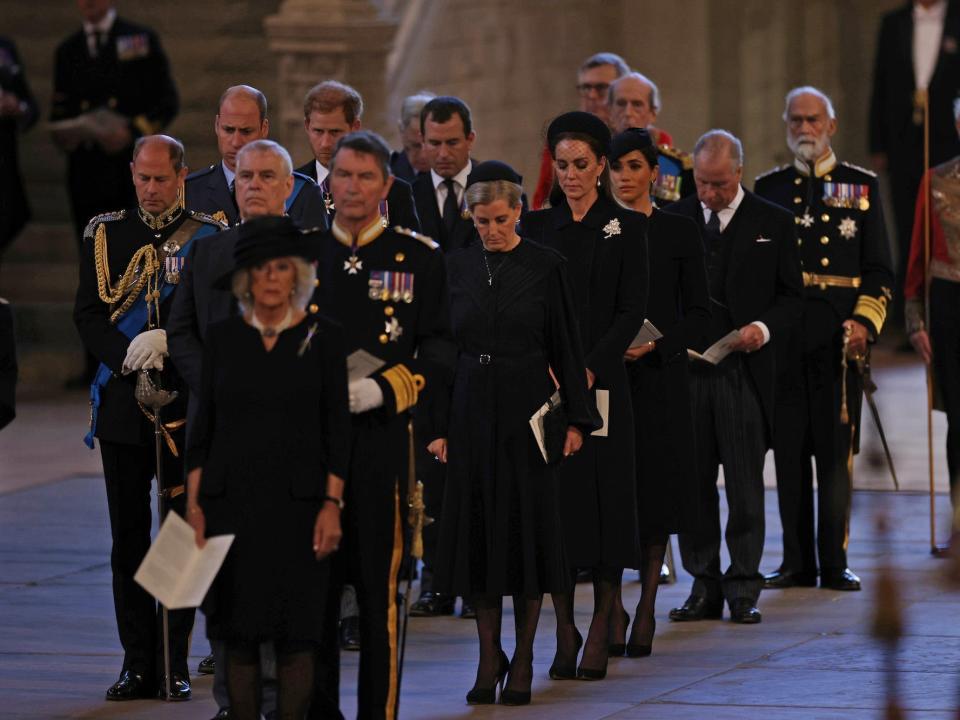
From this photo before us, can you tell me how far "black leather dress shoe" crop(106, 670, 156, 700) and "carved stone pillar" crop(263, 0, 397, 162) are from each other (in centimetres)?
814

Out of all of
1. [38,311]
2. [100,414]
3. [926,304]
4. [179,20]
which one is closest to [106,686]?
[100,414]

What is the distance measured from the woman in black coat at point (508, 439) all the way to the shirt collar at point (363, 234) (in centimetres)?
88

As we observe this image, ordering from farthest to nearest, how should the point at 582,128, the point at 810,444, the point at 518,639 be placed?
the point at 810,444 < the point at 582,128 < the point at 518,639

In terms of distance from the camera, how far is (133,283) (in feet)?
26.1

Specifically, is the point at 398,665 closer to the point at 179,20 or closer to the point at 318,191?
the point at 318,191

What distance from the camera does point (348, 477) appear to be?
679cm

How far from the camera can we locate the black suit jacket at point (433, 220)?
9.87 m

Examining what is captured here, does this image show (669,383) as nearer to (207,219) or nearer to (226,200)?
(226,200)

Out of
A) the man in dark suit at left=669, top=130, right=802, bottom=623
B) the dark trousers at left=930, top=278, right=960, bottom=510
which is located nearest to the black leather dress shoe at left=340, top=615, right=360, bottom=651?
the man in dark suit at left=669, top=130, right=802, bottom=623

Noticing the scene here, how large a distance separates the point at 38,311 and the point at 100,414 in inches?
332

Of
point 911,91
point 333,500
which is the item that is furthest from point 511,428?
point 911,91

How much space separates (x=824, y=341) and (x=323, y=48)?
21.7 ft

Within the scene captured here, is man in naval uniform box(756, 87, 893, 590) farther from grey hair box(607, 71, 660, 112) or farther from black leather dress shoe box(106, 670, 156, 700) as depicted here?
black leather dress shoe box(106, 670, 156, 700)

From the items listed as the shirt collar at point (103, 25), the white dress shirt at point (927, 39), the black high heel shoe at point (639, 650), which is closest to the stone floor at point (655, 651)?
the black high heel shoe at point (639, 650)
